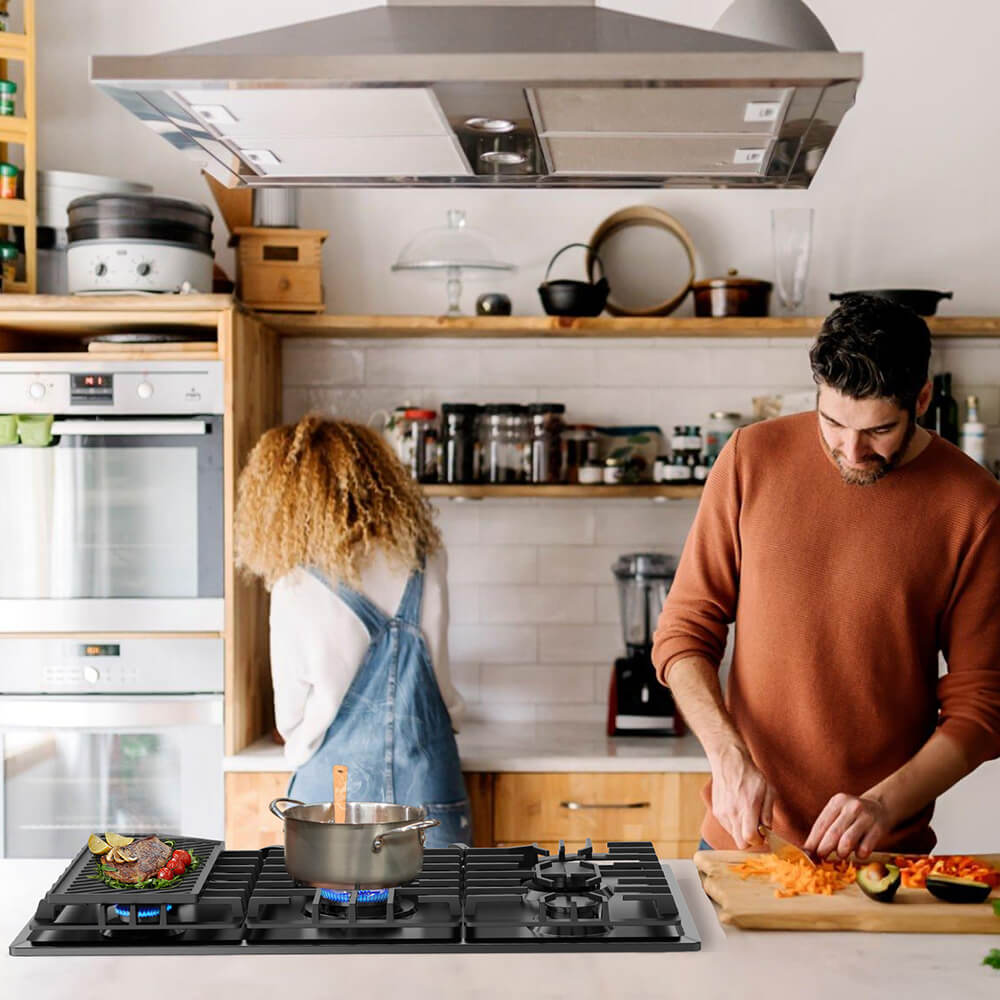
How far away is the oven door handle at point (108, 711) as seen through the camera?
334cm

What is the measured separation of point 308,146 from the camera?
1.88m

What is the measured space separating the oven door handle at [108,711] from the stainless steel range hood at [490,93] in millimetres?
1763

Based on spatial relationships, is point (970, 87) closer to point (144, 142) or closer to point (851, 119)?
point (851, 119)

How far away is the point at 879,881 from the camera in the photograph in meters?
1.78

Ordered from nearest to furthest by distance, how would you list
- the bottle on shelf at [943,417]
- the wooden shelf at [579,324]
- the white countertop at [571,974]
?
the white countertop at [571,974] → the wooden shelf at [579,324] → the bottle on shelf at [943,417]

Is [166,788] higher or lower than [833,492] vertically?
lower

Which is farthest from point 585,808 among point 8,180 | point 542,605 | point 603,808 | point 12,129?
point 12,129

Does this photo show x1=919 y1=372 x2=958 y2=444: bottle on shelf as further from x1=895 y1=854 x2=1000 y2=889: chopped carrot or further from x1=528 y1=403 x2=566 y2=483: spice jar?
x1=895 y1=854 x2=1000 y2=889: chopped carrot

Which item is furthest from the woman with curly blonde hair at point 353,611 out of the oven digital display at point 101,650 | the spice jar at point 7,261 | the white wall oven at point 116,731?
the spice jar at point 7,261

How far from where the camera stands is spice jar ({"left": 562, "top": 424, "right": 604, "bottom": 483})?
3.77 metres

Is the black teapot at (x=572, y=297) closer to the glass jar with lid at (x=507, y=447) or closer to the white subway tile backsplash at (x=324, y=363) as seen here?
the glass jar with lid at (x=507, y=447)

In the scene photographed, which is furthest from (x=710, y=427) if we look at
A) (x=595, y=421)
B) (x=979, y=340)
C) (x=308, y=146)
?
(x=308, y=146)

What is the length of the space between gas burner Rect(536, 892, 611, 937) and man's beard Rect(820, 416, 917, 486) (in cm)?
84

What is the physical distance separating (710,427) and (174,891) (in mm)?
2428
